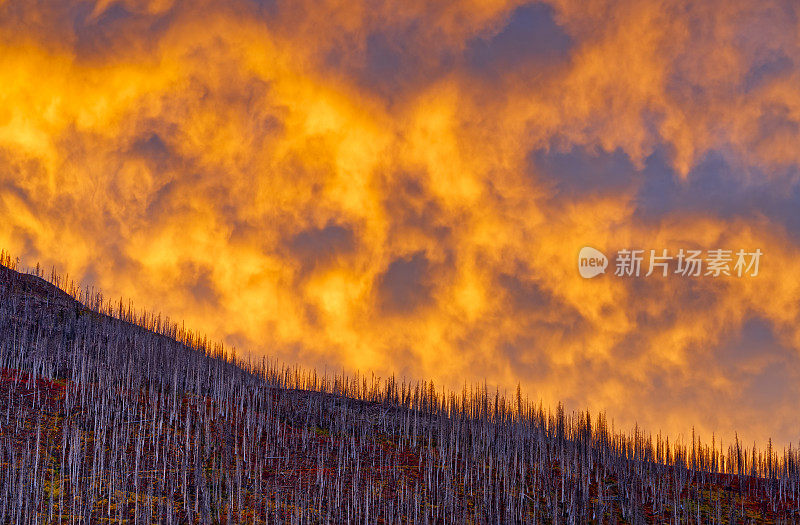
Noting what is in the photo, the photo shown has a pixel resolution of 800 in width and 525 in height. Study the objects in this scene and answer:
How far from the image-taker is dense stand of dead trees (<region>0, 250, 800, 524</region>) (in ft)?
88.8

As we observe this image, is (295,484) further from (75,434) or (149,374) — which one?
(149,374)

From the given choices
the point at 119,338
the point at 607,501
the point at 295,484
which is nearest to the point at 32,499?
the point at 295,484

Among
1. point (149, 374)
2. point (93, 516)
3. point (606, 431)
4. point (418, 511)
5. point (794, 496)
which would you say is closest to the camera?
point (93, 516)

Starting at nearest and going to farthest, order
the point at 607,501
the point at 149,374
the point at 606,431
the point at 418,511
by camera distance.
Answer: the point at 418,511, the point at 607,501, the point at 606,431, the point at 149,374

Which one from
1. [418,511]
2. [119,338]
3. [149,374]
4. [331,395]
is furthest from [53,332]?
[418,511]

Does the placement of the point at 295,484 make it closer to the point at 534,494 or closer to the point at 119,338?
the point at 534,494

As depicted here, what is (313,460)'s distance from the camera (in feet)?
107

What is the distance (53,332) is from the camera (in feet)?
165

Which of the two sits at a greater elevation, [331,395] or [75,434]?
[331,395]

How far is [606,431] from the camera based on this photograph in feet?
118

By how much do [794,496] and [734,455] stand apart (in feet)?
9.57

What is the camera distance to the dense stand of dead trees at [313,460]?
2706cm

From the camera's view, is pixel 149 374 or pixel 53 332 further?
pixel 53 332

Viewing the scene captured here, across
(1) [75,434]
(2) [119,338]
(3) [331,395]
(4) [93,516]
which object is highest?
(2) [119,338]
